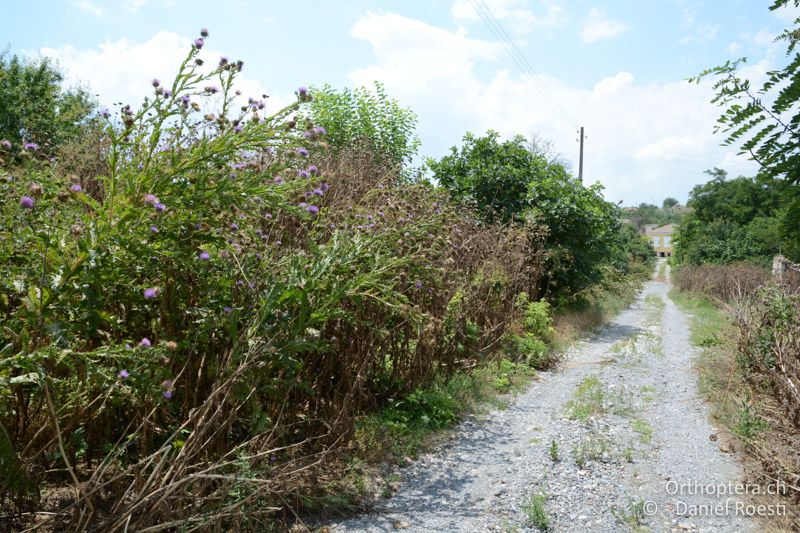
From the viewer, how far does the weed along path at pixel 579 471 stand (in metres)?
4.09

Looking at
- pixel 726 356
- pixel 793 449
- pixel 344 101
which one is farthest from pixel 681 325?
pixel 793 449

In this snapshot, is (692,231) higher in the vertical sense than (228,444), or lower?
higher

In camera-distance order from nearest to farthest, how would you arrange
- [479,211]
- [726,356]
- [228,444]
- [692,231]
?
[228,444], [726,356], [479,211], [692,231]

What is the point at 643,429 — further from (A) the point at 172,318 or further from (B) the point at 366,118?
(B) the point at 366,118

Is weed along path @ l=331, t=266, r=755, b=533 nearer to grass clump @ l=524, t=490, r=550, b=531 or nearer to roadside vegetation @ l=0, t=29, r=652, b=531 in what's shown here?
grass clump @ l=524, t=490, r=550, b=531

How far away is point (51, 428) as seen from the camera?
3.06m

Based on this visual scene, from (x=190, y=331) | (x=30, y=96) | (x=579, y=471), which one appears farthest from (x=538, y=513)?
(x=30, y=96)

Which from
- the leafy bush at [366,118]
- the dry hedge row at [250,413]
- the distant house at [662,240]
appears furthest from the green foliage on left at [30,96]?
the distant house at [662,240]

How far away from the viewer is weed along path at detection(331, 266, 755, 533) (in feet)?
13.4

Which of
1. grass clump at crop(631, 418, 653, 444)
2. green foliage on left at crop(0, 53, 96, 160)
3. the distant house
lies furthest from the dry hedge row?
the distant house

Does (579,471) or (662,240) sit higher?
(662,240)

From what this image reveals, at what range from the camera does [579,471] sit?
504 centimetres

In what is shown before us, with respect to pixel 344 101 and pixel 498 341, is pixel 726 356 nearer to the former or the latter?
pixel 498 341

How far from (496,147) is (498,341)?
6.93 meters
